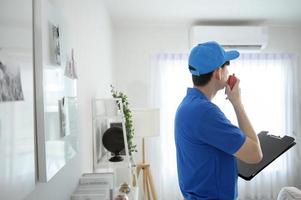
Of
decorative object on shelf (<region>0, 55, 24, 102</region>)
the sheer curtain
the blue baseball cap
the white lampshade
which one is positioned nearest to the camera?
decorative object on shelf (<region>0, 55, 24, 102</region>)

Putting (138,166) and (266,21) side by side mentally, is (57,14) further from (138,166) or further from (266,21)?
(266,21)

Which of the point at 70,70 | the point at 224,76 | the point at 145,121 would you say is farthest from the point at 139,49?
the point at 224,76

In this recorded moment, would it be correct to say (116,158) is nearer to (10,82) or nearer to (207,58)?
(207,58)

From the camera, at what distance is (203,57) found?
1239 millimetres

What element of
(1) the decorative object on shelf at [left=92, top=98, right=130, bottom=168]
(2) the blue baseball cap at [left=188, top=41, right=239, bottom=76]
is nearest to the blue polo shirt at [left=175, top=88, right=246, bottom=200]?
(2) the blue baseball cap at [left=188, top=41, right=239, bottom=76]

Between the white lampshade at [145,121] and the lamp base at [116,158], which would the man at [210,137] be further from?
the white lampshade at [145,121]

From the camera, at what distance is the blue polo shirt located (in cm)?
112

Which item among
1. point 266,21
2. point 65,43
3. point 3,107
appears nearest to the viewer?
point 3,107

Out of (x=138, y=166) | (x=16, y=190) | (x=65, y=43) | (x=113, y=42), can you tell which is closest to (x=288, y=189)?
(x=138, y=166)

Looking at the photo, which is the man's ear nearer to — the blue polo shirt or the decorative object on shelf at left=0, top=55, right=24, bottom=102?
the blue polo shirt

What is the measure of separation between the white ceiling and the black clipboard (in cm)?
200

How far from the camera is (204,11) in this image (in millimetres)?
3359

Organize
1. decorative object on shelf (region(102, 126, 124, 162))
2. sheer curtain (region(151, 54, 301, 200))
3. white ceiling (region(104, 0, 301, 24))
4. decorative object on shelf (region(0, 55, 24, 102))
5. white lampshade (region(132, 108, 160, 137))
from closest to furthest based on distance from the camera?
1. decorative object on shelf (region(0, 55, 24, 102))
2. decorative object on shelf (region(102, 126, 124, 162))
3. white lampshade (region(132, 108, 160, 137))
4. white ceiling (region(104, 0, 301, 24))
5. sheer curtain (region(151, 54, 301, 200))

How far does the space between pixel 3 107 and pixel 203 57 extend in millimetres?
797
